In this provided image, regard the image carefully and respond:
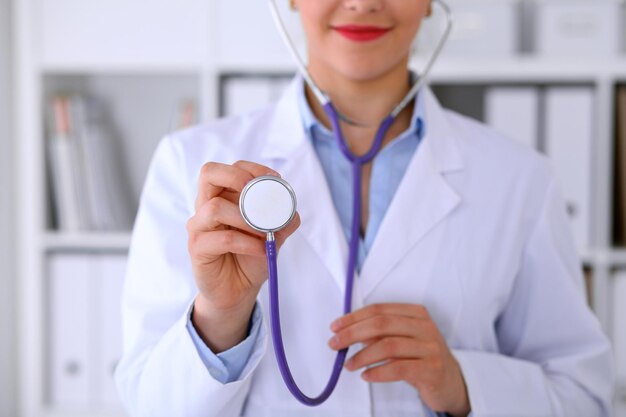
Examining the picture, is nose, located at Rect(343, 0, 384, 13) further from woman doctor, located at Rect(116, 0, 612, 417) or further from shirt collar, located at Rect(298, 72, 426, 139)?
shirt collar, located at Rect(298, 72, 426, 139)

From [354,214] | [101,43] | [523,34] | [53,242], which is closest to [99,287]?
[53,242]

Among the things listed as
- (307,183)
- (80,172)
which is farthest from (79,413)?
(307,183)

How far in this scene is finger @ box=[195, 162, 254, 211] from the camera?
24.9 inches

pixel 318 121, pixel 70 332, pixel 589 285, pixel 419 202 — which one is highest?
pixel 318 121

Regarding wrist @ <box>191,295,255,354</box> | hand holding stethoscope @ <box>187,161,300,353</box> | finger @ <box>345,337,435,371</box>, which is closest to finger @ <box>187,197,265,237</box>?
hand holding stethoscope @ <box>187,161,300,353</box>

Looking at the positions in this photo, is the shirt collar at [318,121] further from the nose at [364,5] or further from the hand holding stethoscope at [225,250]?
the hand holding stethoscope at [225,250]

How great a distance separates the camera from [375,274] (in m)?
0.88

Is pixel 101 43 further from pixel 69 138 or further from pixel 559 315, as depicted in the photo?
pixel 559 315

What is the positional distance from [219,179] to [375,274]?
31 centimetres

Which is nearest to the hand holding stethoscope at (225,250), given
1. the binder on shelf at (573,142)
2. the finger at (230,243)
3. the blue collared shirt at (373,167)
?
the finger at (230,243)

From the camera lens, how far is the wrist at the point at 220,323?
731mm

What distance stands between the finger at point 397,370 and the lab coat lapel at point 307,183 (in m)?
0.12

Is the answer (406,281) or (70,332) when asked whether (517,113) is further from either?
(70,332)

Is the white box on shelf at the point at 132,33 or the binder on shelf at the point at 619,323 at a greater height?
the white box on shelf at the point at 132,33
